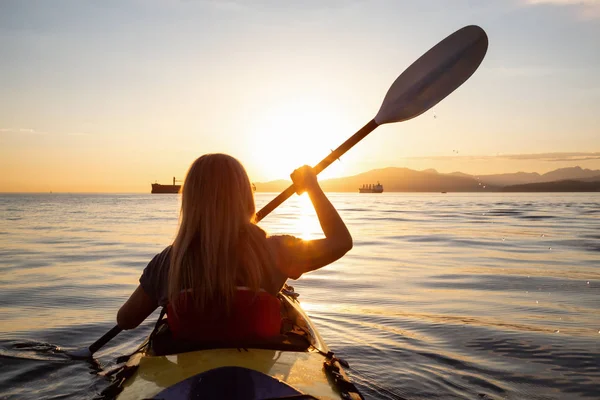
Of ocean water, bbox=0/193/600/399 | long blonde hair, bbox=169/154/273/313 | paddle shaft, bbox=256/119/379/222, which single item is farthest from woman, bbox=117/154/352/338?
ocean water, bbox=0/193/600/399

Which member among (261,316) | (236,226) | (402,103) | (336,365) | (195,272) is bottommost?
(336,365)

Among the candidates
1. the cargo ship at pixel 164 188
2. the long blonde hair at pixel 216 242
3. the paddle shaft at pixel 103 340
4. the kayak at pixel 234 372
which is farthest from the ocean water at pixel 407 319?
the cargo ship at pixel 164 188

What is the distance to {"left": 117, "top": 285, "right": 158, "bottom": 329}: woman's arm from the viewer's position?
3.01m

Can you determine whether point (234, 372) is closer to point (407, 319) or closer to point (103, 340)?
point (103, 340)

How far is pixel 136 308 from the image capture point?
3.06 meters

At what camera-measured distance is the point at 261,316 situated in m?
2.79

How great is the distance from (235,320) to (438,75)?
10.5 feet

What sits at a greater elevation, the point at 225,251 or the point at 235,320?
the point at 225,251

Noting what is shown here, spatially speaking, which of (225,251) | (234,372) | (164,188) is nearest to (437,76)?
(225,251)

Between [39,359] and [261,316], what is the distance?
156 inches

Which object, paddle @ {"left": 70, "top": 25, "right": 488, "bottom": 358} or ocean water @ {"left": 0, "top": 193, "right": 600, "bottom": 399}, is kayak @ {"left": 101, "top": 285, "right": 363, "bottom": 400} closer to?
ocean water @ {"left": 0, "top": 193, "right": 600, "bottom": 399}

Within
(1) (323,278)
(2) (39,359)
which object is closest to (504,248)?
(1) (323,278)

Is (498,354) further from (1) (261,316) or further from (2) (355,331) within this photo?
(1) (261,316)

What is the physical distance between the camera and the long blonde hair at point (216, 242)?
8.75 feet
